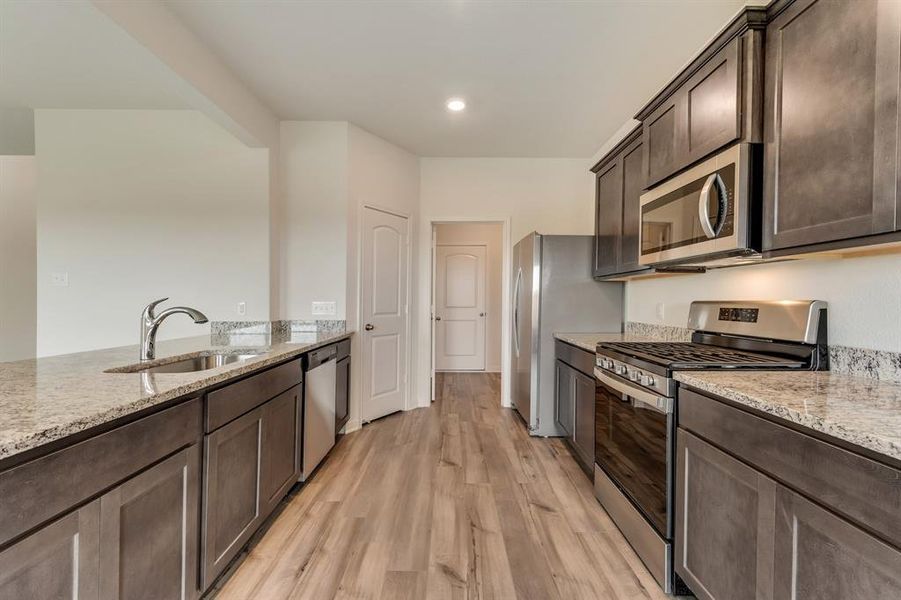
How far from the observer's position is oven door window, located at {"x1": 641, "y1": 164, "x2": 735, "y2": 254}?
5.19 feet

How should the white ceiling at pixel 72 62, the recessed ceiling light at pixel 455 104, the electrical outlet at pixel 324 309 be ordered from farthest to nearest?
the electrical outlet at pixel 324 309 < the recessed ceiling light at pixel 455 104 < the white ceiling at pixel 72 62

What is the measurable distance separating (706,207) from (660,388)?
0.78m

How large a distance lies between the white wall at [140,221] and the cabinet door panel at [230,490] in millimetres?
1740

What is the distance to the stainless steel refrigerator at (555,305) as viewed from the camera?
3.26 metres

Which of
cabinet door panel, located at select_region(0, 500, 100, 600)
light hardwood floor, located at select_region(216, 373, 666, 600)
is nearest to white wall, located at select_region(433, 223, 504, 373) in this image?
light hardwood floor, located at select_region(216, 373, 666, 600)

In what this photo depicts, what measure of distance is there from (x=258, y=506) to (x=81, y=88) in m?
3.15

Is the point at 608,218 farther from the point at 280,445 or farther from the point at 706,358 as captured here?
the point at 280,445

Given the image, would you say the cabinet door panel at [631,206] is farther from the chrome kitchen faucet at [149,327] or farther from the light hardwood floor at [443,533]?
the chrome kitchen faucet at [149,327]

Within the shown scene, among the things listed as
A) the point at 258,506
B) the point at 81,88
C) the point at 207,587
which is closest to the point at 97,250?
the point at 81,88

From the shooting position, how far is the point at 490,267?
633cm

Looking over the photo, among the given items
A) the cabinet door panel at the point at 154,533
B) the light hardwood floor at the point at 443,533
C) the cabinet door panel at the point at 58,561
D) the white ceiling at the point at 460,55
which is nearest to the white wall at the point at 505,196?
the white ceiling at the point at 460,55

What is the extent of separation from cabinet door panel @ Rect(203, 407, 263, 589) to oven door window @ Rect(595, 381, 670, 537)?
1.70 meters

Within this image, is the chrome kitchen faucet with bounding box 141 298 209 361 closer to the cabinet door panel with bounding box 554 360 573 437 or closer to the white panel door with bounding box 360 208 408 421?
the white panel door with bounding box 360 208 408 421

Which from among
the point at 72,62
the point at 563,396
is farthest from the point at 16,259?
the point at 563,396
